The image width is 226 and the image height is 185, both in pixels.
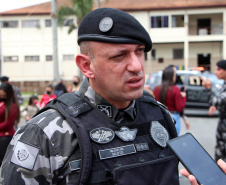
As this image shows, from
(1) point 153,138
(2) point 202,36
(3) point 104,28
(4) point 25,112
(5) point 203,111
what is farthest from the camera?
(2) point 202,36

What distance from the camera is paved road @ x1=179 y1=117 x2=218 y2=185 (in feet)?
23.1

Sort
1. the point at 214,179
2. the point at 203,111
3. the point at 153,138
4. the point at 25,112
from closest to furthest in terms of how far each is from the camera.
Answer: the point at 214,179 < the point at 153,138 < the point at 25,112 < the point at 203,111

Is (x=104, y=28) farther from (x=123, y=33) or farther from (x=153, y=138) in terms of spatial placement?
(x=153, y=138)

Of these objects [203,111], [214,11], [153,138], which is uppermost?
[214,11]

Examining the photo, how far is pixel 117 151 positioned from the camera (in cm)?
152

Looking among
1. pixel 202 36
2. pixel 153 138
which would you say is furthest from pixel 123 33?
pixel 202 36

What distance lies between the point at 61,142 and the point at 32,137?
0.43 ft

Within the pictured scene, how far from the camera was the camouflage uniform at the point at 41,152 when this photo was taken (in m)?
1.37

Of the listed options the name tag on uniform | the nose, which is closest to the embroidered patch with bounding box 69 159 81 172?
the name tag on uniform

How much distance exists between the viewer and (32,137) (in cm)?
141

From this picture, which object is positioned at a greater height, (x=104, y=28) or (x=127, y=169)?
(x=104, y=28)

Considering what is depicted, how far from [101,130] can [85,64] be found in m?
0.36

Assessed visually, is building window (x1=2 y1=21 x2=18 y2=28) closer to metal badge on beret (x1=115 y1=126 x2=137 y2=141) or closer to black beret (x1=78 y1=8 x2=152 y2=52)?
black beret (x1=78 y1=8 x2=152 y2=52)

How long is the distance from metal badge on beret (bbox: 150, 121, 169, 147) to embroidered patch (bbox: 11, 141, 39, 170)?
0.64 meters
